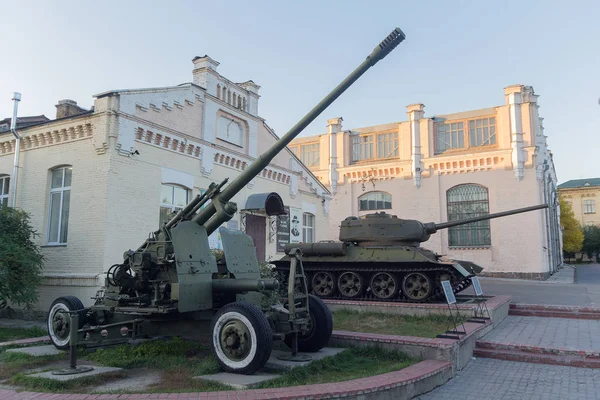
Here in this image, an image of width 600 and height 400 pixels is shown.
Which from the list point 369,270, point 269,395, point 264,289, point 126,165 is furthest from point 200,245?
point 369,270

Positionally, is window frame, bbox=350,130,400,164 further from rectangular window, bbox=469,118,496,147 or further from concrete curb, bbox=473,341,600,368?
concrete curb, bbox=473,341,600,368

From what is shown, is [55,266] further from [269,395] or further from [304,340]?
[269,395]

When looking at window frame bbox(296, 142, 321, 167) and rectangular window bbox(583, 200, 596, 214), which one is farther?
rectangular window bbox(583, 200, 596, 214)

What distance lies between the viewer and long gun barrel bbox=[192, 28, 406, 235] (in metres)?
7.01

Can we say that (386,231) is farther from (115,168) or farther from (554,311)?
(115,168)

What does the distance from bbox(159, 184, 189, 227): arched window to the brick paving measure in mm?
8318

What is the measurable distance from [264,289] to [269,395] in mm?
2096

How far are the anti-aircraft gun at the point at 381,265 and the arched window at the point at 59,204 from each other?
5.47 metres

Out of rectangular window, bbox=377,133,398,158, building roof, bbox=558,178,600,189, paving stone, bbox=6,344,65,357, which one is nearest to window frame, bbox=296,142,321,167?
rectangular window, bbox=377,133,398,158

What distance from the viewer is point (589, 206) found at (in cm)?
6500

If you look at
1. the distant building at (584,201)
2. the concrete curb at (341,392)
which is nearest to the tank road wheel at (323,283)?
the concrete curb at (341,392)

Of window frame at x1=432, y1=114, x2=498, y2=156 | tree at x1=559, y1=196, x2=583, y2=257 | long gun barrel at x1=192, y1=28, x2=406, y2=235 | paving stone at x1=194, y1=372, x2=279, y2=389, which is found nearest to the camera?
paving stone at x1=194, y1=372, x2=279, y2=389

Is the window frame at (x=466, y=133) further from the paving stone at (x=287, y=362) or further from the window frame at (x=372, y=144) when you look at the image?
the paving stone at (x=287, y=362)

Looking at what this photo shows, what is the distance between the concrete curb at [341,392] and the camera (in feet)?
15.8
